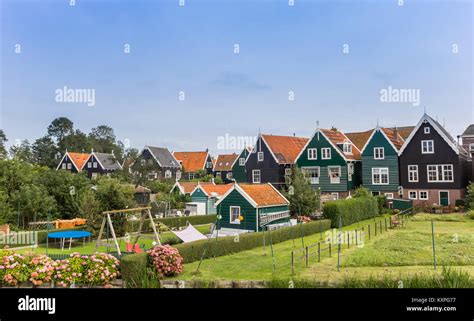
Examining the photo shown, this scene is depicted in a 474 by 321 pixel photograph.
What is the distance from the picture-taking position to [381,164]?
17297 millimetres

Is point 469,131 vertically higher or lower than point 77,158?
higher

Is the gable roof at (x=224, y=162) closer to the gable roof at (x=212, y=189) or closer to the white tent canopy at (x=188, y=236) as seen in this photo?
the gable roof at (x=212, y=189)

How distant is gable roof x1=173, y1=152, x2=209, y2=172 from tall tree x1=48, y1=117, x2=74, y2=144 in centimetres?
1377

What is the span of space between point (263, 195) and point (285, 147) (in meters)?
4.86

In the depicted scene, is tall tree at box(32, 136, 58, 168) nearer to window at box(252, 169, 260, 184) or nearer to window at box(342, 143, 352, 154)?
window at box(252, 169, 260, 184)

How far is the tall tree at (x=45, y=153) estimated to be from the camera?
18641 mm

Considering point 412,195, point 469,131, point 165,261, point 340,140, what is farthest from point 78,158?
point 469,131

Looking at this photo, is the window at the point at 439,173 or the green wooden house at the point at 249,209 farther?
the window at the point at 439,173

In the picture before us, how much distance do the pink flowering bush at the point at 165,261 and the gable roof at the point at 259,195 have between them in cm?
606

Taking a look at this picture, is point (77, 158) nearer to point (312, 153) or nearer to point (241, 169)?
point (241, 169)

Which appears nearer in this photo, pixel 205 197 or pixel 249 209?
pixel 249 209

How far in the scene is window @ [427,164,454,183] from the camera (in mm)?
16922

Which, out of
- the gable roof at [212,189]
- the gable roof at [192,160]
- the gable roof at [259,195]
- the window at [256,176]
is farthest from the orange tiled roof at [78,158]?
the gable roof at [192,160]
